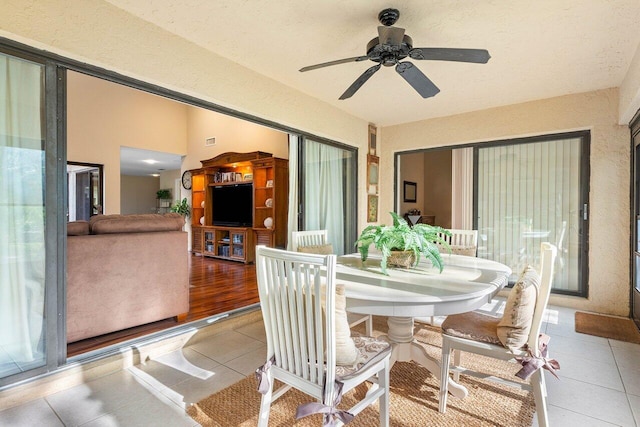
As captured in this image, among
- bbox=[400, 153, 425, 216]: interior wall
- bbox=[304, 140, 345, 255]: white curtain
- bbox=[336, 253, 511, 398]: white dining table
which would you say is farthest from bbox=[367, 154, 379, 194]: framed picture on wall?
bbox=[336, 253, 511, 398]: white dining table

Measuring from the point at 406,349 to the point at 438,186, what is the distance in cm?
623

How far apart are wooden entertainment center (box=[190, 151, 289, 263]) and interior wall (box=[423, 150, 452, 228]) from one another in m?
3.62

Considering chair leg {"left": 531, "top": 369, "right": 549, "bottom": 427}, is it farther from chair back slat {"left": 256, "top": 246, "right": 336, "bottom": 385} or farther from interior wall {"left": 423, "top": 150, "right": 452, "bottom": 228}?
interior wall {"left": 423, "top": 150, "right": 452, "bottom": 228}

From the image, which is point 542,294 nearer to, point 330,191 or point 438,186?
point 330,191

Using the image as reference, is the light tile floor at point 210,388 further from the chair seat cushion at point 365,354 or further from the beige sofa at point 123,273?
the chair seat cushion at point 365,354

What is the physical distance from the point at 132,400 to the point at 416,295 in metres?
1.73

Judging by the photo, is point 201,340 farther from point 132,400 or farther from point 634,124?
point 634,124

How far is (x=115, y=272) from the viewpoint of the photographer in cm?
259

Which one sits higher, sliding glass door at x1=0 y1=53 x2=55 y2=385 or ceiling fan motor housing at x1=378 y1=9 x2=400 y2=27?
ceiling fan motor housing at x1=378 y1=9 x2=400 y2=27

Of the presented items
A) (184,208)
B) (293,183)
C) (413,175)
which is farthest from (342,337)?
(184,208)

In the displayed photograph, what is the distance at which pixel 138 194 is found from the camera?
11.4 m

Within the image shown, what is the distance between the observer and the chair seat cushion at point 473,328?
5.71 feet

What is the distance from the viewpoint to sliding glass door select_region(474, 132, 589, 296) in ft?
12.4

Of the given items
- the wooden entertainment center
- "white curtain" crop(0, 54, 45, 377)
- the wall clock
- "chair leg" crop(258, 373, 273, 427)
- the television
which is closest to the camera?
"chair leg" crop(258, 373, 273, 427)
